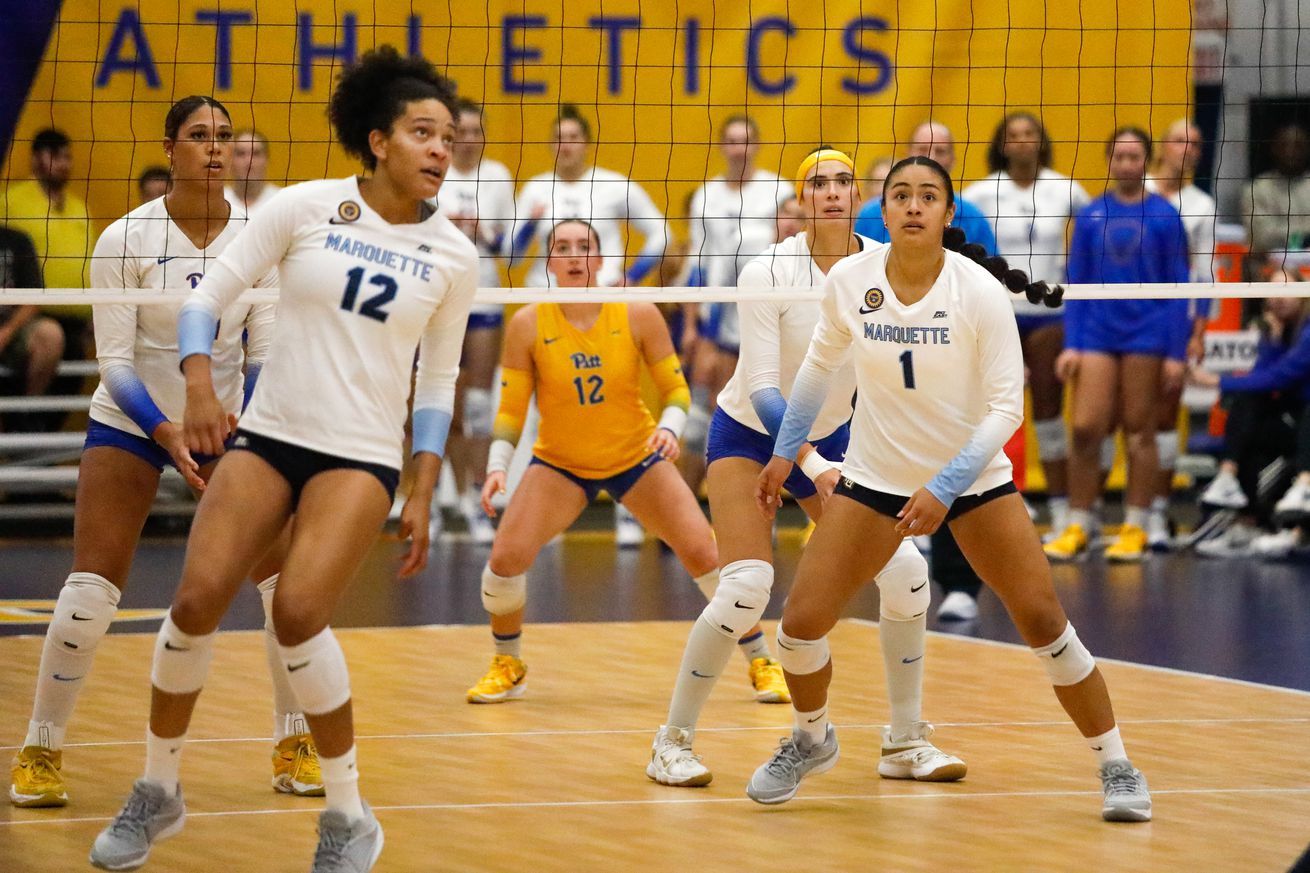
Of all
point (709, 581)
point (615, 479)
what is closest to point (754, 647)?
point (709, 581)

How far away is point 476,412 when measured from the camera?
11.5 metres

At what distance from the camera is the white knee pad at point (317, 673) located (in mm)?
4445

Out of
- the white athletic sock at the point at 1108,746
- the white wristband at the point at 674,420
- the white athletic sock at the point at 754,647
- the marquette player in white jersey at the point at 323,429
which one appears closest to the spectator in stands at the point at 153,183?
the white wristband at the point at 674,420

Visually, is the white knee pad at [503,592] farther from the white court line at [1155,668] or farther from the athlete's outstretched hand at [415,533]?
the athlete's outstretched hand at [415,533]

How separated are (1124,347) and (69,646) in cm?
694

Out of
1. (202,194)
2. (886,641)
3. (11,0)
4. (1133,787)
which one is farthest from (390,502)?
(11,0)

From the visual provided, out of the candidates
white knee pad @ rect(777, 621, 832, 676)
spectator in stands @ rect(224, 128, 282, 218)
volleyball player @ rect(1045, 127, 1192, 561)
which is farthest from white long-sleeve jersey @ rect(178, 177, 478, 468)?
volleyball player @ rect(1045, 127, 1192, 561)

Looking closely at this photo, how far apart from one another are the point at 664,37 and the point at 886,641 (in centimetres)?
716

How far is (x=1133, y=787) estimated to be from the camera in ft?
16.9

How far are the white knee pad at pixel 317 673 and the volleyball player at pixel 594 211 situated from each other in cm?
617

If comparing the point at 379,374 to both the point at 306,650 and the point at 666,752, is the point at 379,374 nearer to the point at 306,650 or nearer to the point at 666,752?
the point at 306,650

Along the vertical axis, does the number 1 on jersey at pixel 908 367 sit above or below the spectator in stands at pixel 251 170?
below

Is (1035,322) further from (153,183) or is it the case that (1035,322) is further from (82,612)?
(82,612)

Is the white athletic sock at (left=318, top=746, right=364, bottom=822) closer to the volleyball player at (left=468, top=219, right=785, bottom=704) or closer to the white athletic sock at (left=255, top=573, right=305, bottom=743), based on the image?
the white athletic sock at (left=255, top=573, right=305, bottom=743)
